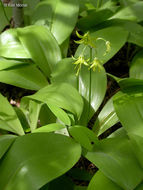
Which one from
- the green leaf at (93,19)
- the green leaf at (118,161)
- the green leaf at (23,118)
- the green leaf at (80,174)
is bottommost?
the green leaf at (80,174)

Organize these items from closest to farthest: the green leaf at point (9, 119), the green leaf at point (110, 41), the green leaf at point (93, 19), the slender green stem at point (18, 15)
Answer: the green leaf at point (9, 119), the green leaf at point (110, 41), the green leaf at point (93, 19), the slender green stem at point (18, 15)

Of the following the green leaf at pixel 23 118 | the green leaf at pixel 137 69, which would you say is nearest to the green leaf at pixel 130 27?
the green leaf at pixel 137 69

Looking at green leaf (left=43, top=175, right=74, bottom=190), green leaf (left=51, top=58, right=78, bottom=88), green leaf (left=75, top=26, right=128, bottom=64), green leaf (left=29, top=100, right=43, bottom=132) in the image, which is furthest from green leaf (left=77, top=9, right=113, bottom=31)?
green leaf (left=43, top=175, right=74, bottom=190)

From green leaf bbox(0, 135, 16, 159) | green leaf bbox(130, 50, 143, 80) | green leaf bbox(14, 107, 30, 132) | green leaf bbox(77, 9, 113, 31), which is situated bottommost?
green leaf bbox(14, 107, 30, 132)

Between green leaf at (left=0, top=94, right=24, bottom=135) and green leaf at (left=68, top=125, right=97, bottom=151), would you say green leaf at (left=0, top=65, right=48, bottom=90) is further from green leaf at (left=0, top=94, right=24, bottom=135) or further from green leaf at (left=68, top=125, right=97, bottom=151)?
green leaf at (left=68, top=125, right=97, bottom=151)

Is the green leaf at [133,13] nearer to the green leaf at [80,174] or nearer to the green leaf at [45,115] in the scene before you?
the green leaf at [45,115]

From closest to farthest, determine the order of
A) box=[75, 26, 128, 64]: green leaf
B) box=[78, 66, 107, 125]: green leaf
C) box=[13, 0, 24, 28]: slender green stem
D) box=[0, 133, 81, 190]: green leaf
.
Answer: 1. box=[0, 133, 81, 190]: green leaf
2. box=[78, 66, 107, 125]: green leaf
3. box=[75, 26, 128, 64]: green leaf
4. box=[13, 0, 24, 28]: slender green stem

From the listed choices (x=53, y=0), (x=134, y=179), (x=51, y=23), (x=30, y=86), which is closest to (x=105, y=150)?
(x=134, y=179)
